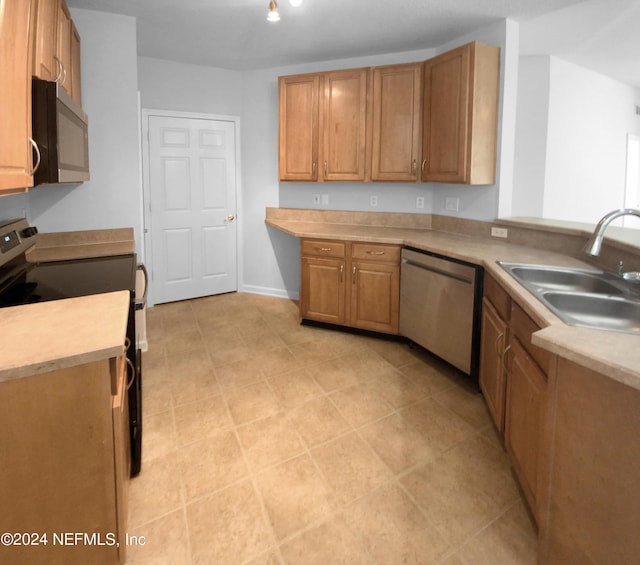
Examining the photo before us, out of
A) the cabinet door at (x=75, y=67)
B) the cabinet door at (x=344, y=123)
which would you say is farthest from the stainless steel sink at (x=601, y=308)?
the cabinet door at (x=75, y=67)

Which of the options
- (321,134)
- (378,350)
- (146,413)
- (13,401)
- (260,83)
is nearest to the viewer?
(13,401)

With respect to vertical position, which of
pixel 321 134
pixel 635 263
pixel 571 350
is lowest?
pixel 571 350

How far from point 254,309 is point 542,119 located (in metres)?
3.44

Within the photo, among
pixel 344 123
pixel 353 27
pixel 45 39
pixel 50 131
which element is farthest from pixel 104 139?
pixel 353 27

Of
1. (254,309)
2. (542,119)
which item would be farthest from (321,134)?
(542,119)

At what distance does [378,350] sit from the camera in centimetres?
335

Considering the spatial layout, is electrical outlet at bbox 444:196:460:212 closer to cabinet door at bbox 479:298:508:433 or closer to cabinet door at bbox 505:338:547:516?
cabinet door at bbox 479:298:508:433

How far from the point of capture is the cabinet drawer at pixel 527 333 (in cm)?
145

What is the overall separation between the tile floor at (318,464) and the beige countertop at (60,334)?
0.85 m

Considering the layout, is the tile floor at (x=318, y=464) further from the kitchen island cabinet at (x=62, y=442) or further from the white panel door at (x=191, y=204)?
the white panel door at (x=191, y=204)

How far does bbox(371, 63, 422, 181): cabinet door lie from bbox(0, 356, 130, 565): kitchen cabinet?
114 inches

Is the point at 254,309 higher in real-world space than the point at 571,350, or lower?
lower

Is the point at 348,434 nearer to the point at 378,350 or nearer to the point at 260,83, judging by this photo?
the point at 378,350

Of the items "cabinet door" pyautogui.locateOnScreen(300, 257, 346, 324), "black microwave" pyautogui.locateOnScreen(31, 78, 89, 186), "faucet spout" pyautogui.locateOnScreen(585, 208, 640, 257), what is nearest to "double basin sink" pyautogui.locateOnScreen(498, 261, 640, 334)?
"faucet spout" pyautogui.locateOnScreen(585, 208, 640, 257)
